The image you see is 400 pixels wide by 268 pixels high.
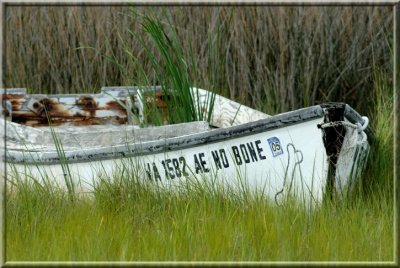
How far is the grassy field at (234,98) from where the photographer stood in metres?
4.16

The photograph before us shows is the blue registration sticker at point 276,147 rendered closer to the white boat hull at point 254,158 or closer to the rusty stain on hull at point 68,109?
the white boat hull at point 254,158

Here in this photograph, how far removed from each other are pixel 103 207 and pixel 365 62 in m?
3.63

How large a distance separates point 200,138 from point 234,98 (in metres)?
2.61

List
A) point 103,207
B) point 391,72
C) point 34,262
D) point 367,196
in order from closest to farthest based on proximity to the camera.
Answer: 1. point 34,262
2. point 103,207
3. point 367,196
4. point 391,72

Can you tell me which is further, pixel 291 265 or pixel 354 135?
pixel 354 135

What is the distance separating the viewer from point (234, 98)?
7.65 metres

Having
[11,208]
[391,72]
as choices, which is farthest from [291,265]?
[391,72]

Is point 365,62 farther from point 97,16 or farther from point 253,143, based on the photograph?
point 253,143

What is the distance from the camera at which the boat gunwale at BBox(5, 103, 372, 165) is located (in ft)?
16.3

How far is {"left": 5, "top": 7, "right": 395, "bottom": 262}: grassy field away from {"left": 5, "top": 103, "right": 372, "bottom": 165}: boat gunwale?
8.4 inches

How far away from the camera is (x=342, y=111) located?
5062mm

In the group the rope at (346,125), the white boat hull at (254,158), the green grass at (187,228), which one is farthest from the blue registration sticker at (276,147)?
the green grass at (187,228)

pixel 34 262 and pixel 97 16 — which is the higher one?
pixel 97 16

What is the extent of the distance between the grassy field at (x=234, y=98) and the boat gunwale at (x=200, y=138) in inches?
8.4
